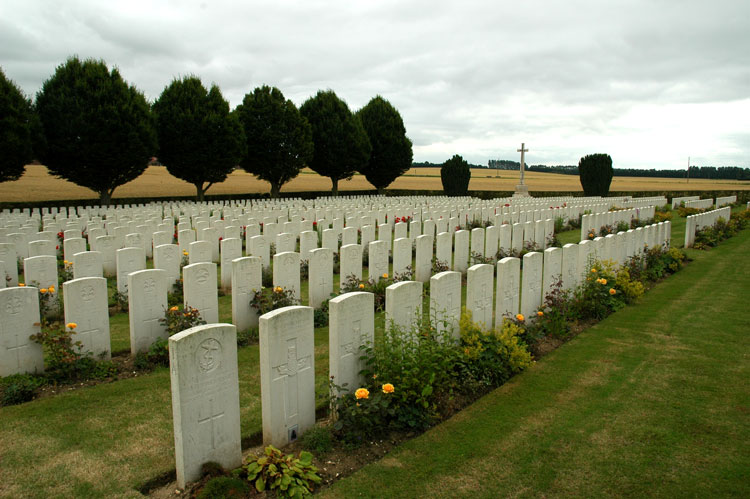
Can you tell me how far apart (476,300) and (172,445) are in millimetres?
3848

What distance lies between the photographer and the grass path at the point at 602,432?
3.73m

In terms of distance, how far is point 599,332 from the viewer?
751cm

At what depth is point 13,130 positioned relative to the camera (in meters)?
23.0

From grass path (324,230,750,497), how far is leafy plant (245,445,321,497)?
8.0 inches

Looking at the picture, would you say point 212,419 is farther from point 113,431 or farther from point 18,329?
point 18,329

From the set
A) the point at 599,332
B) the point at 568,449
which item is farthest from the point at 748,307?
the point at 568,449

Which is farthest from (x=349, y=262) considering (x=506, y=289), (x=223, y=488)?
(x=223, y=488)

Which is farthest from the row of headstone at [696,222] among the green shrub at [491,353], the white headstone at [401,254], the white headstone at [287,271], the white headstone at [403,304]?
the white headstone at [403,304]

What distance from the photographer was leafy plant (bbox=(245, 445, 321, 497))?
3.51m

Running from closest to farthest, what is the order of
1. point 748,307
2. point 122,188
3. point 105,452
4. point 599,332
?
point 105,452
point 599,332
point 748,307
point 122,188

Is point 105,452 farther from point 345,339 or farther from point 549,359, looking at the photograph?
point 549,359

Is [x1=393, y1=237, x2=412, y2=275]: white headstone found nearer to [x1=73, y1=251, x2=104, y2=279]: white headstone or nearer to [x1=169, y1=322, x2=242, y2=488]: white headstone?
[x1=73, y1=251, x2=104, y2=279]: white headstone

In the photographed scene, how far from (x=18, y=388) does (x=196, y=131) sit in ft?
92.3

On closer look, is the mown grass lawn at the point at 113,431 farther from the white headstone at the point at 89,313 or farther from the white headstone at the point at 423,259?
the white headstone at the point at 423,259
